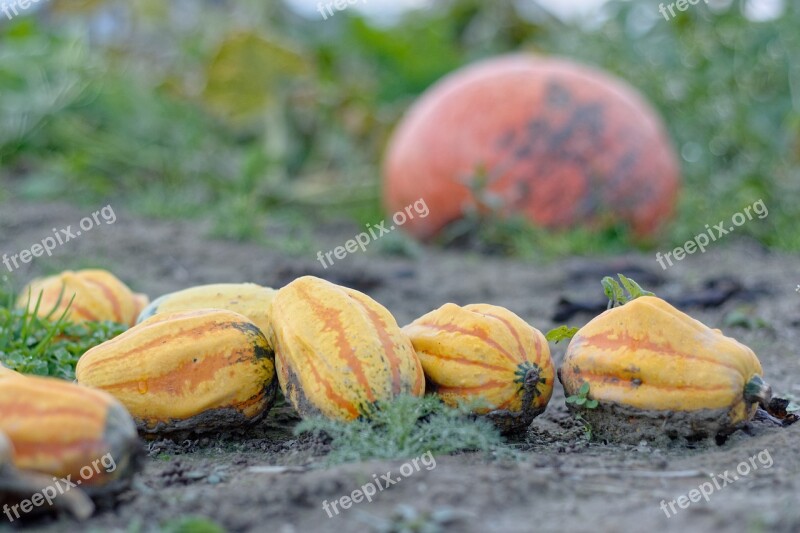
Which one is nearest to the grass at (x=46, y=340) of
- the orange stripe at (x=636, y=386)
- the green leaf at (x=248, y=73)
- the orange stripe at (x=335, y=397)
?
the orange stripe at (x=335, y=397)

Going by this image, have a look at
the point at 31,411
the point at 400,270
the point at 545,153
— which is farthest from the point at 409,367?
the point at 545,153

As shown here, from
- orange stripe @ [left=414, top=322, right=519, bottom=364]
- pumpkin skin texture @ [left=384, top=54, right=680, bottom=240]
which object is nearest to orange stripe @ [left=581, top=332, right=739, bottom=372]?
orange stripe @ [left=414, top=322, right=519, bottom=364]

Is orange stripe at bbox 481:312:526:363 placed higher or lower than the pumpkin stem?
higher

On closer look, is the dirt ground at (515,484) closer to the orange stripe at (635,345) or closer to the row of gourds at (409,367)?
the row of gourds at (409,367)

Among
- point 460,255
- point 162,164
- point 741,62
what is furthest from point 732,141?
point 162,164

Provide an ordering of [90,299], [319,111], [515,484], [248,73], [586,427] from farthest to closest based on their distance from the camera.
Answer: [319,111], [248,73], [90,299], [586,427], [515,484]

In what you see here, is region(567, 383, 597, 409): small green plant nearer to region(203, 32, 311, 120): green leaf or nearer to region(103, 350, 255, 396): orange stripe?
region(103, 350, 255, 396): orange stripe

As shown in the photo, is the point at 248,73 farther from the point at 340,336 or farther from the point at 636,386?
the point at 636,386
